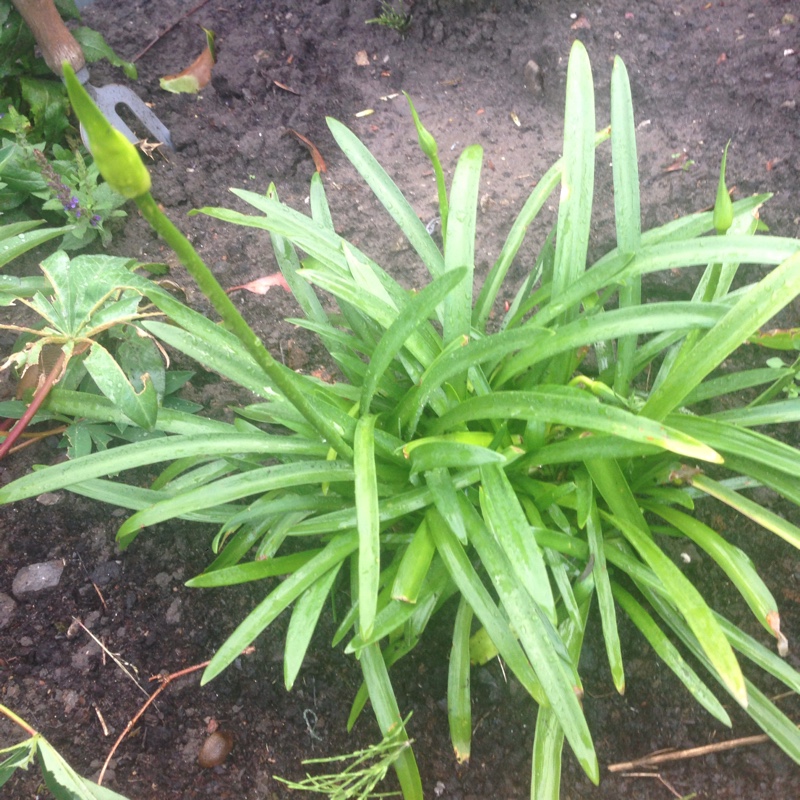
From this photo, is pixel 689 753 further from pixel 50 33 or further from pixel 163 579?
pixel 50 33

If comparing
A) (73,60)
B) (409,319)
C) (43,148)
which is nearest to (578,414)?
(409,319)

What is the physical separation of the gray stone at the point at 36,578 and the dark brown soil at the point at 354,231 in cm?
2

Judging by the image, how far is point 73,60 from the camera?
1.97 metres

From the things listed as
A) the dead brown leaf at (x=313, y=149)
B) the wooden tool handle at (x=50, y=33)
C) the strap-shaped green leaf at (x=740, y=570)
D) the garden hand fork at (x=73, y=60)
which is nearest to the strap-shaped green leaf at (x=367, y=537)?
the strap-shaped green leaf at (x=740, y=570)

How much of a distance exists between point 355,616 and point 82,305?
0.87m

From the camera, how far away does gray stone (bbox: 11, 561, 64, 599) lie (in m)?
1.47

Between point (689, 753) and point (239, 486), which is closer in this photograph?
point (239, 486)

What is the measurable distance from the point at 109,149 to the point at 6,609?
142 cm

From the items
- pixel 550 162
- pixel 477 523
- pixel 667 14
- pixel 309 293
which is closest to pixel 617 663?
pixel 477 523

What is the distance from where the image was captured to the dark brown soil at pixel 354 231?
4.28 feet

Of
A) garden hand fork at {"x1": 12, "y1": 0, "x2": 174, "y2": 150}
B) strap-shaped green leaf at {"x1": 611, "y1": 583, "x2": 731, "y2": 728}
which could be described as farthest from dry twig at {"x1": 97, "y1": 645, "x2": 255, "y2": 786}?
garden hand fork at {"x1": 12, "y1": 0, "x2": 174, "y2": 150}

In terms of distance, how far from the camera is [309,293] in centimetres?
143

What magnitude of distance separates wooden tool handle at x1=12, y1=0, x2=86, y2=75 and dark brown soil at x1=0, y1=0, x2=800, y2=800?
0.33 metres

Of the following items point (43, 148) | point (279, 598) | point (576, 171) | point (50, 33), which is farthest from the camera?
point (50, 33)
